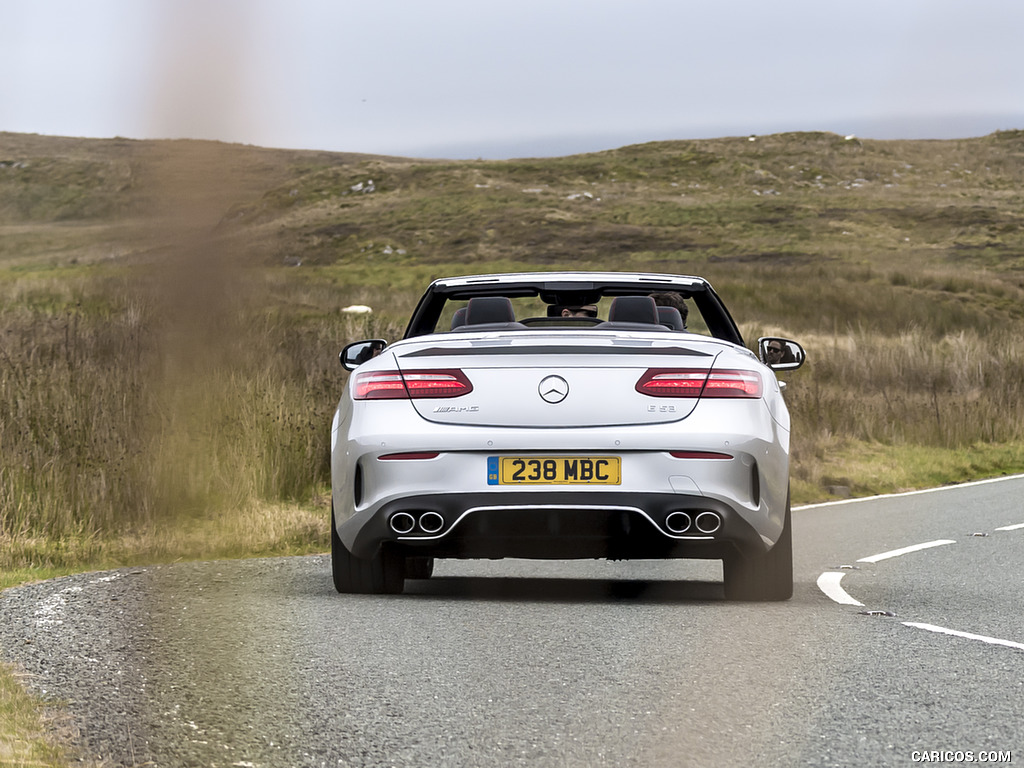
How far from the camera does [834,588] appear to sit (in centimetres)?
855

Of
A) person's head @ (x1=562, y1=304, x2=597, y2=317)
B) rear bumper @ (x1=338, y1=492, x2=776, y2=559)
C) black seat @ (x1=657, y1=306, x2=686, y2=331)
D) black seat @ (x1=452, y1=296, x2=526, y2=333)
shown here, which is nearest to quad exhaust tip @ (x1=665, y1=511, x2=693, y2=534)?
rear bumper @ (x1=338, y1=492, x2=776, y2=559)

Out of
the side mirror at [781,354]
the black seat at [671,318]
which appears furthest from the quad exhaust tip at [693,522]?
the black seat at [671,318]

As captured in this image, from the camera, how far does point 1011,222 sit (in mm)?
93062

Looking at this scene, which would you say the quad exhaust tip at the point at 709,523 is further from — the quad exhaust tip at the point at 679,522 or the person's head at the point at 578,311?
the person's head at the point at 578,311

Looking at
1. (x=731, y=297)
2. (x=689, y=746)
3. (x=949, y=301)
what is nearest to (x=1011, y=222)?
(x=949, y=301)

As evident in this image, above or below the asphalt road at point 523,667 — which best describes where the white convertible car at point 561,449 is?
above

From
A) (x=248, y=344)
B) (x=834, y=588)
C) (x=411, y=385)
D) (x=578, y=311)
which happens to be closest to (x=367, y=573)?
(x=411, y=385)

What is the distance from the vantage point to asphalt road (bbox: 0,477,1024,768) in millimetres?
4418

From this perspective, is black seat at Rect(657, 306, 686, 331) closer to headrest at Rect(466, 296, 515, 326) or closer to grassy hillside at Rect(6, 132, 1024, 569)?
headrest at Rect(466, 296, 515, 326)

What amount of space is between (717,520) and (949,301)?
50528 millimetres

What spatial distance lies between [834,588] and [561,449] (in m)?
2.66

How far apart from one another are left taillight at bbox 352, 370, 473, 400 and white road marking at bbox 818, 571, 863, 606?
2.51m

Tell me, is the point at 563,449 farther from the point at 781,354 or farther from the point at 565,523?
the point at 781,354

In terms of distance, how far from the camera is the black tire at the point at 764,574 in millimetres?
7332
